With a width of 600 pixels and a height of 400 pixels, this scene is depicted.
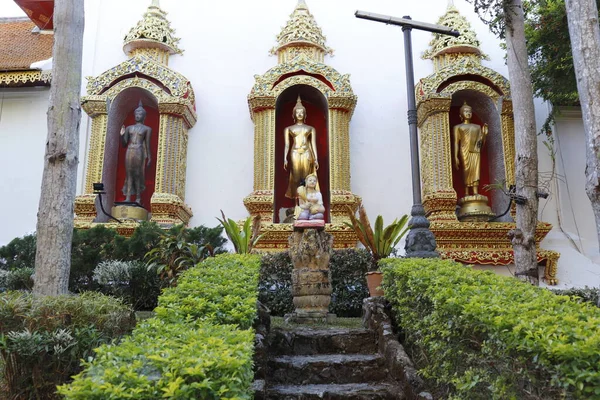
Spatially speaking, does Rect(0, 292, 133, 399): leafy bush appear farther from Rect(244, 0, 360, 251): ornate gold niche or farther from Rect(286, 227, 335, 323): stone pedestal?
Rect(244, 0, 360, 251): ornate gold niche

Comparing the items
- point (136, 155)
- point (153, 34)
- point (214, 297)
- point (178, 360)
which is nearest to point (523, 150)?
point (214, 297)

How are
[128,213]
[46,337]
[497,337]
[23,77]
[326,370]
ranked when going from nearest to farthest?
[497,337]
[46,337]
[326,370]
[128,213]
[23,77]

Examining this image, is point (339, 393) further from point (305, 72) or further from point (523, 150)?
point (305, 72)

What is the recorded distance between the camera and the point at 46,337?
371 cm

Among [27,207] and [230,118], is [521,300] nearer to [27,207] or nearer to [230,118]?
[230,118]

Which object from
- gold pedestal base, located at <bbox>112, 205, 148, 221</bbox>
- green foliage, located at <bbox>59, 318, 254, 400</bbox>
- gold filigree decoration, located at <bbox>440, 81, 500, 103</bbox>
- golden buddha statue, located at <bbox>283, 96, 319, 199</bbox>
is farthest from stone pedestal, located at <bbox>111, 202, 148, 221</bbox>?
green foliage, located at <bbox>59, 318, 254, 400</bbox>

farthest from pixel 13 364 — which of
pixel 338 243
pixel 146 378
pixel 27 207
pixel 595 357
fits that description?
pixel 27 207

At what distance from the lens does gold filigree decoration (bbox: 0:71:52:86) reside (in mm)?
9781

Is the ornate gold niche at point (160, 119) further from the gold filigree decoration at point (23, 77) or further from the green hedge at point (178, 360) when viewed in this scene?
the green hedge at point (178, 360)

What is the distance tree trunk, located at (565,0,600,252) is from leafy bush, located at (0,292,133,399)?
14.9 ft

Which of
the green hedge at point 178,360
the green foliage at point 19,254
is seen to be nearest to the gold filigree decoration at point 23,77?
the green foliage at point 19,254

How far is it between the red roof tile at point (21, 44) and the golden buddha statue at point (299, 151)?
463 cm

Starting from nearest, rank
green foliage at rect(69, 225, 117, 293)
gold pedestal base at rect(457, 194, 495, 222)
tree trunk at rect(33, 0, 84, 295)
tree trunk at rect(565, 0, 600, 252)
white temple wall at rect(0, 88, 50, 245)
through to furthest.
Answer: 1. tree trunk at rect(33, 0, 84, 295)
2. tree trunk at rect(565, 0, 600, 252)
3. green foliage at rect(69, 225, 117, 293)
4. gold pedestal base at rect(457, 194, 495, 222)
5. white temple wall at rect(0, 88, 50, 245)

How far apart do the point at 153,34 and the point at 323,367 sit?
7.37m
